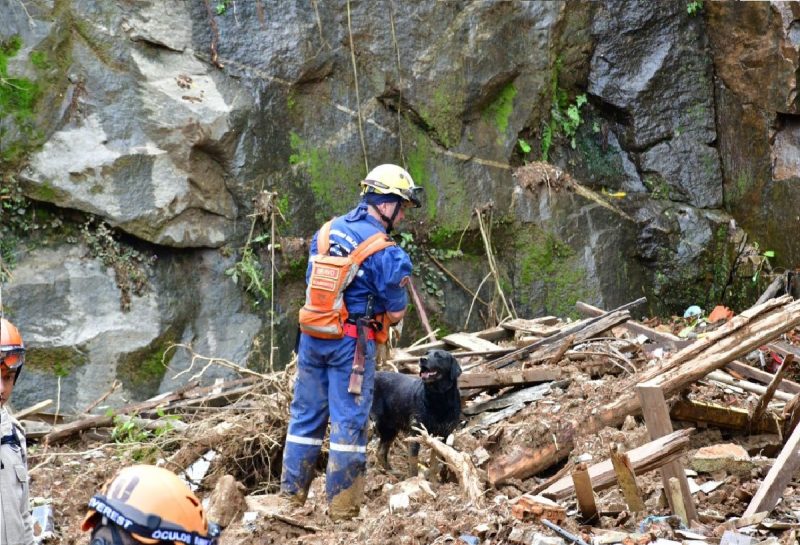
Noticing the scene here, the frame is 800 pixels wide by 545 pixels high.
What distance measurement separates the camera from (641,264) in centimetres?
1462

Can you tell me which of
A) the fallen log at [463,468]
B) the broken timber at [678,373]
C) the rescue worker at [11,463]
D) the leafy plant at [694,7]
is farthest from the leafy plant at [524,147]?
the rescue worker at [11,463]

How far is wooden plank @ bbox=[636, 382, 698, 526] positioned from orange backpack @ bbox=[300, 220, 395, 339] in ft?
7.31

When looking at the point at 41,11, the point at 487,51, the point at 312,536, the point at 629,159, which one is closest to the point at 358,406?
the point at 312,536

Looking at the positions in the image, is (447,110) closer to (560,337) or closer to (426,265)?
(426,265)

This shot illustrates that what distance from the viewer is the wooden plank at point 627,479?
537cm

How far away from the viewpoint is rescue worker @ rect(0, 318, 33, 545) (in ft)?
15.1

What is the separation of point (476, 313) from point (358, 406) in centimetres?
704

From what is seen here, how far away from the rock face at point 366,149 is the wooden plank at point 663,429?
7.39 m

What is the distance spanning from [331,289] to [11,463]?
2797mm

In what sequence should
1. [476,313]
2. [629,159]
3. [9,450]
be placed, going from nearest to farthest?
[9,450]
[476,313]
[629,159]

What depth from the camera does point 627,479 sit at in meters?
5.46

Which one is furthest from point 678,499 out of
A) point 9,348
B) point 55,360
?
point 55,360

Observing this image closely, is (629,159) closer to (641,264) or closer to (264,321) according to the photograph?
(641,264)

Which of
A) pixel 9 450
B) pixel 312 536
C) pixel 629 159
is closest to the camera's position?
pixel 9 450
